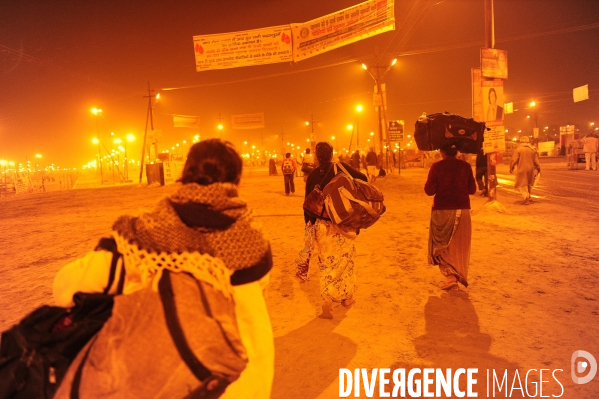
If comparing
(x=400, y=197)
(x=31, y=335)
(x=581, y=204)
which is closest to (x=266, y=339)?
(x=31, y=335)

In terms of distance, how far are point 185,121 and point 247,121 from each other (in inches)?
357

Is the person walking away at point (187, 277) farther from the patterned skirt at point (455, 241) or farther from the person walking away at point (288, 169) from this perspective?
the person walking away at point (288, 169)

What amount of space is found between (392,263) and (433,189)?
1.68 m

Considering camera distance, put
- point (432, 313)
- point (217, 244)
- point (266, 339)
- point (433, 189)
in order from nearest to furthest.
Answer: point (217, 244) < point (266, 339) < point (432, 313) < point (433, 189)

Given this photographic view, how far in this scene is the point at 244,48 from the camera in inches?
590

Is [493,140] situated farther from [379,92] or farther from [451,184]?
[379,92]

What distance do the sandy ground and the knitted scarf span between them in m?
0.45

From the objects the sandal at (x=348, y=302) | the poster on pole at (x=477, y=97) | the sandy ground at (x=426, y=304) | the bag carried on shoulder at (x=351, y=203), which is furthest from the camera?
the poster on pole at (x=477, y=97)

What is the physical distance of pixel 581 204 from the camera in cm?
1133

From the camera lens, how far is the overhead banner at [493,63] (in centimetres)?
995

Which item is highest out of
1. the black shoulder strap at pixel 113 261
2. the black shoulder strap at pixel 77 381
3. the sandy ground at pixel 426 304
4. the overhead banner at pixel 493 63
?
the overhead banner at pixel 493 63

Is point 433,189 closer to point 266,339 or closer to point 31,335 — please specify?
point 266,339

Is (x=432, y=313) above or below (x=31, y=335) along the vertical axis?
below

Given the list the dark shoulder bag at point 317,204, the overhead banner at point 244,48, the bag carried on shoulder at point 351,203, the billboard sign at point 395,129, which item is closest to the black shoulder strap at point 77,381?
the bag carried on shoulder at point 351,203
